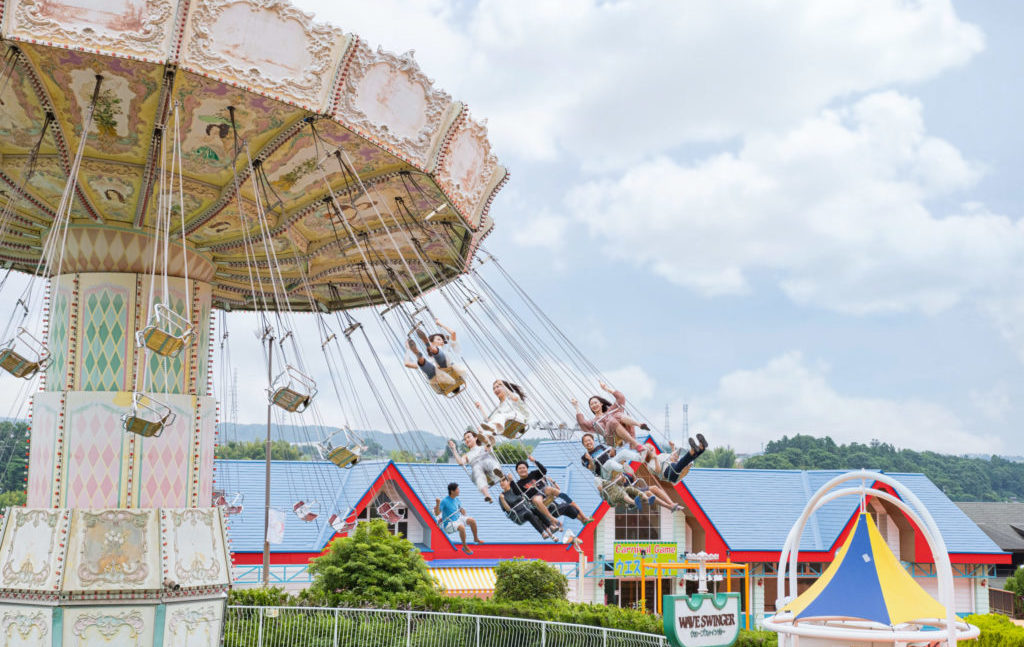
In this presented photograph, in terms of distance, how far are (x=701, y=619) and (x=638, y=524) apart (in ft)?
60.6

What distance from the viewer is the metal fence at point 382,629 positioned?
616 inches

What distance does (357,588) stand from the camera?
18.4 meters

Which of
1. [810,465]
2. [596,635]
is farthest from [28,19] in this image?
[810,465]

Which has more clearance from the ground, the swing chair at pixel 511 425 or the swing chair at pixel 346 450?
the swing chair at pixel 511 425

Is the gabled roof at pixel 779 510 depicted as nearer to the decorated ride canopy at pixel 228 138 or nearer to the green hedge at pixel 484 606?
the green hedge at pixel 484 606

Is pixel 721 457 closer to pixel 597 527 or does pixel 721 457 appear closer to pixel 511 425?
pixel 597 527

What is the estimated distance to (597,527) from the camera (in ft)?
84.5

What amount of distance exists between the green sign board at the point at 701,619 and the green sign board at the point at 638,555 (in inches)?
631

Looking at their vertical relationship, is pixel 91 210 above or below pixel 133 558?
above

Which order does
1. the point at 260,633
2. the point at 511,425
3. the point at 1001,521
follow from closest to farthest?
the point at 511,425 < the point at 260,633 < the point at 1001,521

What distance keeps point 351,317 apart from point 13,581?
626 cm

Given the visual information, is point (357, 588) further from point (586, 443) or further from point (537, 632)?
point (586, 443)

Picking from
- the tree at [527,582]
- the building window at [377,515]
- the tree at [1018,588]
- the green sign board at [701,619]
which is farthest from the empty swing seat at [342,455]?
the tree at [1018,588]

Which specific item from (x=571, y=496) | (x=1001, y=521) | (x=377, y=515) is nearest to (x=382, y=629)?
(x=377, y=515)
